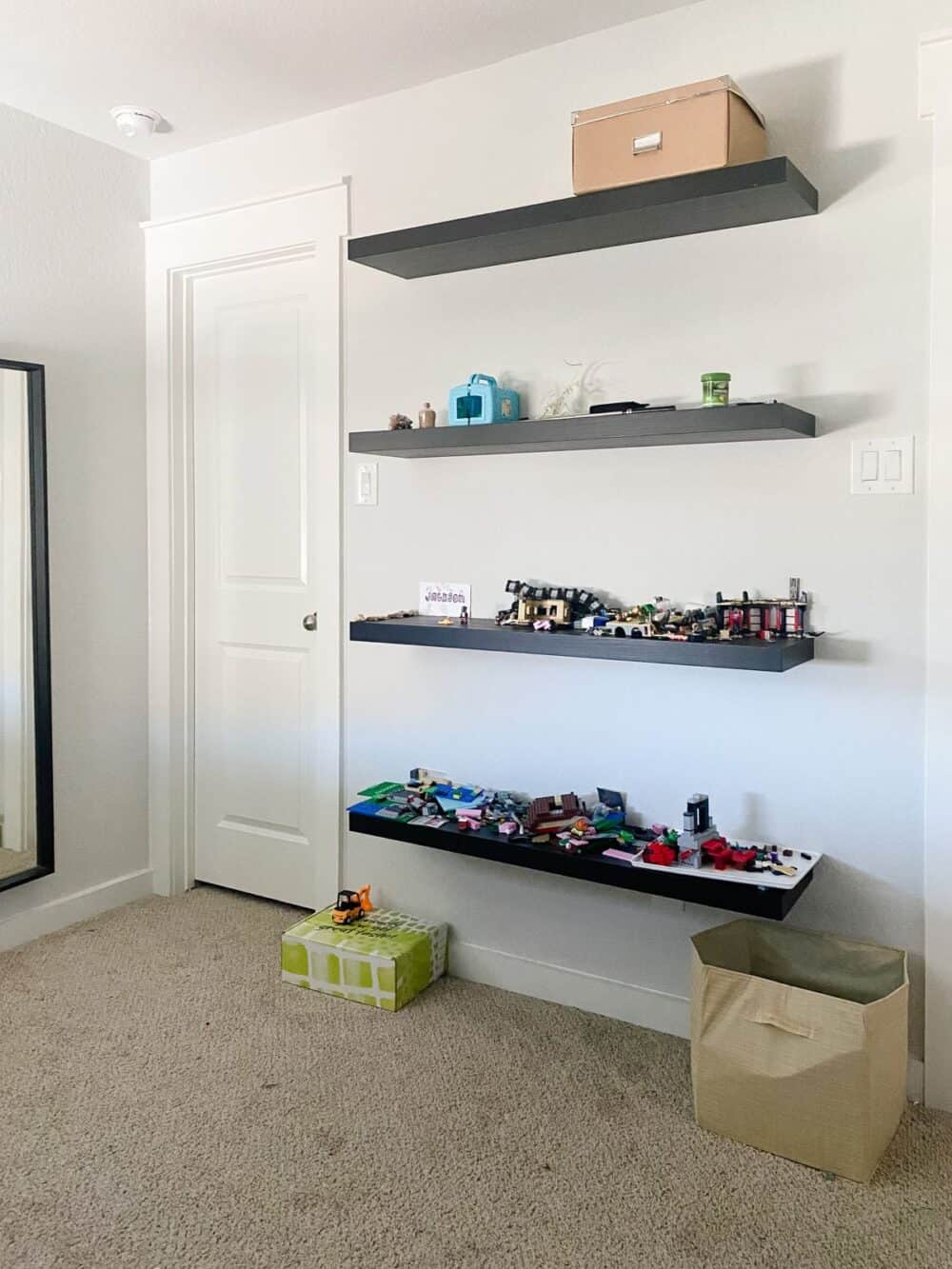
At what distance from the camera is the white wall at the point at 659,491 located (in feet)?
6.45

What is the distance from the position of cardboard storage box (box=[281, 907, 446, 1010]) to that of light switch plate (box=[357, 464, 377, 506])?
1104 mm

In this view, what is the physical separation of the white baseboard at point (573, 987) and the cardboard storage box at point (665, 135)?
1.77 m

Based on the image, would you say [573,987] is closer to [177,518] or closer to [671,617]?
[671,617]

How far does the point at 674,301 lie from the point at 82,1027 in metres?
2.14

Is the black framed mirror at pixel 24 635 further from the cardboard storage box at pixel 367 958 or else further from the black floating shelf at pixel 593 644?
the black floating shelf at pixel 593 644

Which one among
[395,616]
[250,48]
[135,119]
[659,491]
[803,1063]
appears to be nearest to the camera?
[803,1063]

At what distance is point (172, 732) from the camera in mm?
3125

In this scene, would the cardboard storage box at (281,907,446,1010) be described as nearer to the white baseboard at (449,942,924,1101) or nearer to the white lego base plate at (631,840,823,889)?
the white baseboard at (449,942,924,1101)

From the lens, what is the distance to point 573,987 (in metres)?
2.39

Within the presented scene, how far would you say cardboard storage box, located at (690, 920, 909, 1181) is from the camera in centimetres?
172

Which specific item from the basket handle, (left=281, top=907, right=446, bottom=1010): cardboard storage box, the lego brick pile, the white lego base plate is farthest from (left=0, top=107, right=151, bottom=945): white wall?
the basket handle

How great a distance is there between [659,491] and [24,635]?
177cm

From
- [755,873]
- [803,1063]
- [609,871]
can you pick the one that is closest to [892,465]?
[755,873]

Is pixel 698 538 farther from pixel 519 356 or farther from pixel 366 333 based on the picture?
pixel 366 333
